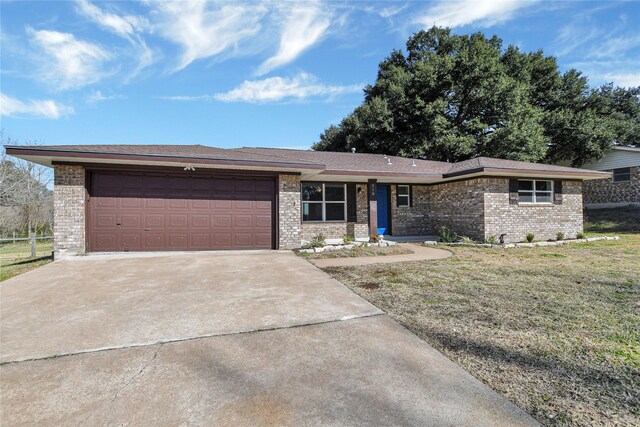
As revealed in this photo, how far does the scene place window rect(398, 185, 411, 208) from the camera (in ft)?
43.7

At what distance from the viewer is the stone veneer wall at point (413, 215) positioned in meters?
13.2

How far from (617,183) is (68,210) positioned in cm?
2878

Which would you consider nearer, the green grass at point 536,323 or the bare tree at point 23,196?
the green grass at point 536,323

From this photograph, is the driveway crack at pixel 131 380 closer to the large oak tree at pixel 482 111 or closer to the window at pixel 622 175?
the large oak tree at pixel 482 111

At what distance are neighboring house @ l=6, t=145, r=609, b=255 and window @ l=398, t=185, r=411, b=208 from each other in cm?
6

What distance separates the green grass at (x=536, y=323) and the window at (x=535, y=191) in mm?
4682

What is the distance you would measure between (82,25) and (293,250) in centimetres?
875

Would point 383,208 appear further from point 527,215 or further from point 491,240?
point 527,215

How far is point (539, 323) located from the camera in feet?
11.6

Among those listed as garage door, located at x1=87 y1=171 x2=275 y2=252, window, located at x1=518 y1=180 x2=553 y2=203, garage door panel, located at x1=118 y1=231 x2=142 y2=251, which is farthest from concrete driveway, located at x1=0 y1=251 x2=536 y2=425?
window, located at x1=518 y1=180 x2=553 y2=203

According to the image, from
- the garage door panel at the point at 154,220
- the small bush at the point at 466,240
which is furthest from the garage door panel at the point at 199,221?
the small bush at the point at 466,240

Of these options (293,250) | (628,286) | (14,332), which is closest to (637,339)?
(628,286)

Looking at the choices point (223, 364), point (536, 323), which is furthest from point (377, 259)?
point (223, 364)

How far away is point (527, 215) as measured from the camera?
38.1ft
